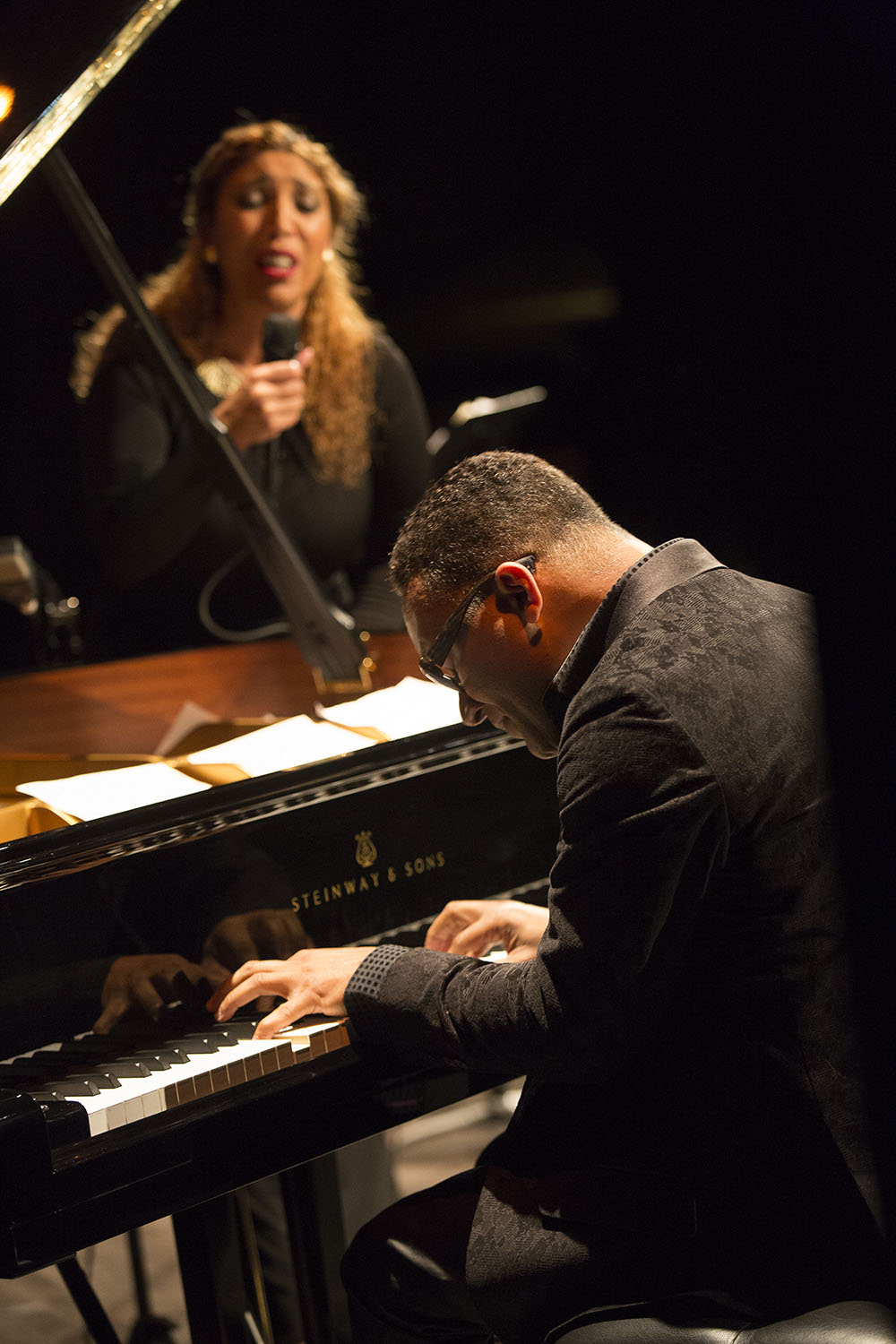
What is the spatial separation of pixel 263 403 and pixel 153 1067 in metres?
1.40

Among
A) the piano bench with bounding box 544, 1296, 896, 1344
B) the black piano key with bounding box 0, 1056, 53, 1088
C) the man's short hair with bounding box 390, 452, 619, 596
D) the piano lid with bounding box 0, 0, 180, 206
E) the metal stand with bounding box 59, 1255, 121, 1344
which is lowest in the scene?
the metal stand with bounding box 59, 1255, 121, 1344

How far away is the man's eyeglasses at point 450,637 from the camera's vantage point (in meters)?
1.41

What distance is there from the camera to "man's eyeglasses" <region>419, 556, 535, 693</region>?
141cm

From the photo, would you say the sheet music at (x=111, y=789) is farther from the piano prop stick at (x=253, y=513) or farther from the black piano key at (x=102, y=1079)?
the piano prop stick at (x=253, y=513)

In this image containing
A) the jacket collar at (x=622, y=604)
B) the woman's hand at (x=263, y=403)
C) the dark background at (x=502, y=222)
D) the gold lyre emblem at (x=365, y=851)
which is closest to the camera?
the jacket collar at (x=622, y=604)

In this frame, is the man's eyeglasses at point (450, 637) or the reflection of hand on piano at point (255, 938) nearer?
the man's eyeglasses at point (450, 637)

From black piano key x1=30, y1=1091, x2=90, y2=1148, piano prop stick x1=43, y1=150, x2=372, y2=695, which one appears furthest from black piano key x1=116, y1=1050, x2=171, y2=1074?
piano prop stick x1=43, y1=150, x2=372, y2=695

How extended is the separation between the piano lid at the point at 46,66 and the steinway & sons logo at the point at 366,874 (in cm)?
101

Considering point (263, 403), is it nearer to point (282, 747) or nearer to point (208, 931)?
point (282, 747)

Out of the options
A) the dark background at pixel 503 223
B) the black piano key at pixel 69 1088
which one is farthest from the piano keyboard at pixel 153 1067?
the dark background at pixel 503 223

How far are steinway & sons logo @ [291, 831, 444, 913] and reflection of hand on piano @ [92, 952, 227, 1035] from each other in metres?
0.17

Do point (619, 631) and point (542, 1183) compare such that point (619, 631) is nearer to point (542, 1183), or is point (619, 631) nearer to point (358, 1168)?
point (542, 1183)

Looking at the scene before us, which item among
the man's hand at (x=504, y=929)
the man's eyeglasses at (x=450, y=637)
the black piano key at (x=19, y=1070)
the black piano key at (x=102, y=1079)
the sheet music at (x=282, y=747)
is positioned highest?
the man's eyeglasses at (x=450, y=637)

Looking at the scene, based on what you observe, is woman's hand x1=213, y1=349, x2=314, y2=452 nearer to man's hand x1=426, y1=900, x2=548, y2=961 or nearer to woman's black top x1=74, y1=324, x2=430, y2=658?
woman's black top x1=74, y1=324, x2=430, y2=658
